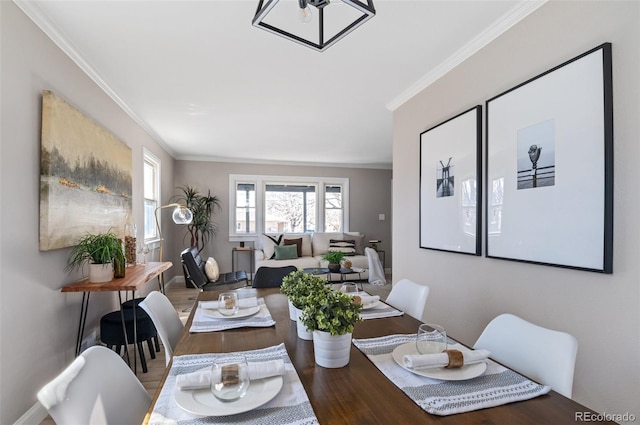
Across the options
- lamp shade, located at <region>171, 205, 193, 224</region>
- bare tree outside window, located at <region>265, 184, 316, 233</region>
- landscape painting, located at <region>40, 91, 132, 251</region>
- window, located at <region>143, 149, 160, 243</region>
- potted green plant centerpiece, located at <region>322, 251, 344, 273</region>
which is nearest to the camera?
landscape painting, located at <region>40, 91, 132, 251</region>

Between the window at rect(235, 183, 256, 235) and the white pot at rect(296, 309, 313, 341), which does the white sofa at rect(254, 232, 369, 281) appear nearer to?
the window at rect(235, 183, 256, 235)

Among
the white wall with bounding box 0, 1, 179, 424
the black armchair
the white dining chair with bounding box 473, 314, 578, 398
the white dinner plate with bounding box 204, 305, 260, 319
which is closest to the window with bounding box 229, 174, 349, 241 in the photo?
the black armchair

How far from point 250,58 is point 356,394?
239cm

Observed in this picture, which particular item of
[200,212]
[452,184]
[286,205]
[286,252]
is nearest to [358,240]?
[286,252]

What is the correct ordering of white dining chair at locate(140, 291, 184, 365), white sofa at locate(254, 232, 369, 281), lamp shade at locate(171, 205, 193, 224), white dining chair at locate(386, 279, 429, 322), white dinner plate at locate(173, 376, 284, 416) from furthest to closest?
1. white sofa at locate(254, 232, 369, 281)
2. lamp shade at locate(171, 205, 193, 224)
3. white dining chair at locate(386, 279, 429, 322)
4. white dining chair at locate(140, 291, 184, 365)
5. white dinner plate at locate(173, 376, 284, 416)

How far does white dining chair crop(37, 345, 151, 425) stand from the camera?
0.81 m

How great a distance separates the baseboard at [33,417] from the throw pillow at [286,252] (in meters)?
4.13

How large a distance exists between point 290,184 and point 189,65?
4.43m

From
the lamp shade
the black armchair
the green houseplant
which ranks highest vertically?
the lamp shade

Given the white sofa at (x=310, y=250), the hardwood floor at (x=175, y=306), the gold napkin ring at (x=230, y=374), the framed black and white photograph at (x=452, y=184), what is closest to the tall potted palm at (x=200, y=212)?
the hardwood floor at (x=175, y=306)

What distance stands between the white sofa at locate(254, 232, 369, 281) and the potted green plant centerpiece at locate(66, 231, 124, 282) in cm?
342

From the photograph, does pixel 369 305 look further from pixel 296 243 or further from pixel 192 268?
pixel 296 243

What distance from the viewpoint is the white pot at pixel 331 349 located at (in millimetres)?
1058

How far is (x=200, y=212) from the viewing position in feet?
19.9
